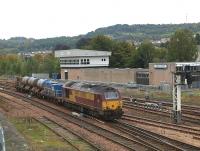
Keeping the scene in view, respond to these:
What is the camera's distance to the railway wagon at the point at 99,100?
131ft

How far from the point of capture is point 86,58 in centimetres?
11050

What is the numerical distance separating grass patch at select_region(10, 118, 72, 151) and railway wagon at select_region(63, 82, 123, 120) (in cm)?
566

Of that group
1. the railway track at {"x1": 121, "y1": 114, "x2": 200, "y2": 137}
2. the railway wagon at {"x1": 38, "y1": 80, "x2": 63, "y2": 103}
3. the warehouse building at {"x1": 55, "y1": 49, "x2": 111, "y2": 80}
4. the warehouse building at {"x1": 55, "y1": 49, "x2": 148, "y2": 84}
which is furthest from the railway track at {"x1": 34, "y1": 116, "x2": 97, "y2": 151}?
the warehouse building at {"x1": 55, "y1": 49, "x2": 111, "y2": 80}

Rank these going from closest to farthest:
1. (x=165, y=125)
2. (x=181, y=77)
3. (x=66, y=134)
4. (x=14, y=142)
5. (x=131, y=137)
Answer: (x=14, y=142), (x=131, y=137), (x=66, y=134), (x=165, y=125), (x=181, y=77)

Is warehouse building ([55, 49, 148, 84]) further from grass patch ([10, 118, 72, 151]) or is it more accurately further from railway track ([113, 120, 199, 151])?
railway track ([113, 120, 199, 151])

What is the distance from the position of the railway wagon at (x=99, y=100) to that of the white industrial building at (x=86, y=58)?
208 feet

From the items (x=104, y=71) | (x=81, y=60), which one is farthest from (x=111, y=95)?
(x=81, y=60)

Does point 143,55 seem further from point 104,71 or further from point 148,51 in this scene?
point 104,71

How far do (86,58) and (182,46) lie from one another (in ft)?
83.5

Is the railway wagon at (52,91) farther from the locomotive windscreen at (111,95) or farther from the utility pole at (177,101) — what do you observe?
the utility pole at (177,101)

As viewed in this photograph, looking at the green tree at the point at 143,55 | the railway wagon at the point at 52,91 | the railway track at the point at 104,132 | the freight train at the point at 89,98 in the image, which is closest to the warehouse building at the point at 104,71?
the green tree at the point at 143,55

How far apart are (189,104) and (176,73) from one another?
1498 cm

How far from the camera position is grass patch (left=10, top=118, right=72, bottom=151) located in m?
27.3

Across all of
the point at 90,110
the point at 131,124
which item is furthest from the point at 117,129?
the point at 90,110
